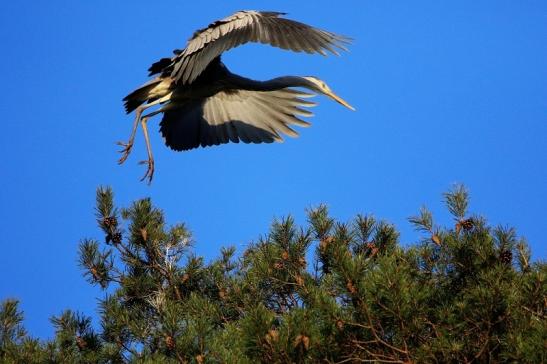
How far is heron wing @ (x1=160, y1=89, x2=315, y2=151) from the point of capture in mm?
7691

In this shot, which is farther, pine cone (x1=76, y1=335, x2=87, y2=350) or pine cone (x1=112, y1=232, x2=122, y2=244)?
pine cone (x1=112, y1=232, x2=122, y2=244)

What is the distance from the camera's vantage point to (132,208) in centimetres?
543

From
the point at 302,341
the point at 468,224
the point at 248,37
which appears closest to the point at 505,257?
the point at 468,224

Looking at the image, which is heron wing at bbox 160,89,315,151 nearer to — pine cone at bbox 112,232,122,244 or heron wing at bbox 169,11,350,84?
heron wing at bbox 169,11,350,84

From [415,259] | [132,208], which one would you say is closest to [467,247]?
[415,259]

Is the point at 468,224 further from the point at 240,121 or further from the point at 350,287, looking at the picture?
the point at 240,121

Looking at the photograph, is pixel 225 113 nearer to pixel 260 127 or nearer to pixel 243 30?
pixel 260 127

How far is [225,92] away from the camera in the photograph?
24.5 feet

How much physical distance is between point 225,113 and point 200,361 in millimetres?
3712

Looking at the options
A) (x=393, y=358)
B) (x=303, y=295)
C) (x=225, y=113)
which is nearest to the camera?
(x=393, y=358)

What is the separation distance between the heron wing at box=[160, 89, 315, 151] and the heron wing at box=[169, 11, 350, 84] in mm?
1443

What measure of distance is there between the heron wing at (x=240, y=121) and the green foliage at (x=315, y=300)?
191 centimetres

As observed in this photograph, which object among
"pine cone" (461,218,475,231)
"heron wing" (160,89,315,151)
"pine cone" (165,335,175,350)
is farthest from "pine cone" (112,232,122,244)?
"heron wing" (160,89,315,151)

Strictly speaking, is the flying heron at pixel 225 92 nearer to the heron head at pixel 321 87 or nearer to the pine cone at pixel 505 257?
the heron head at pixel 321 87
